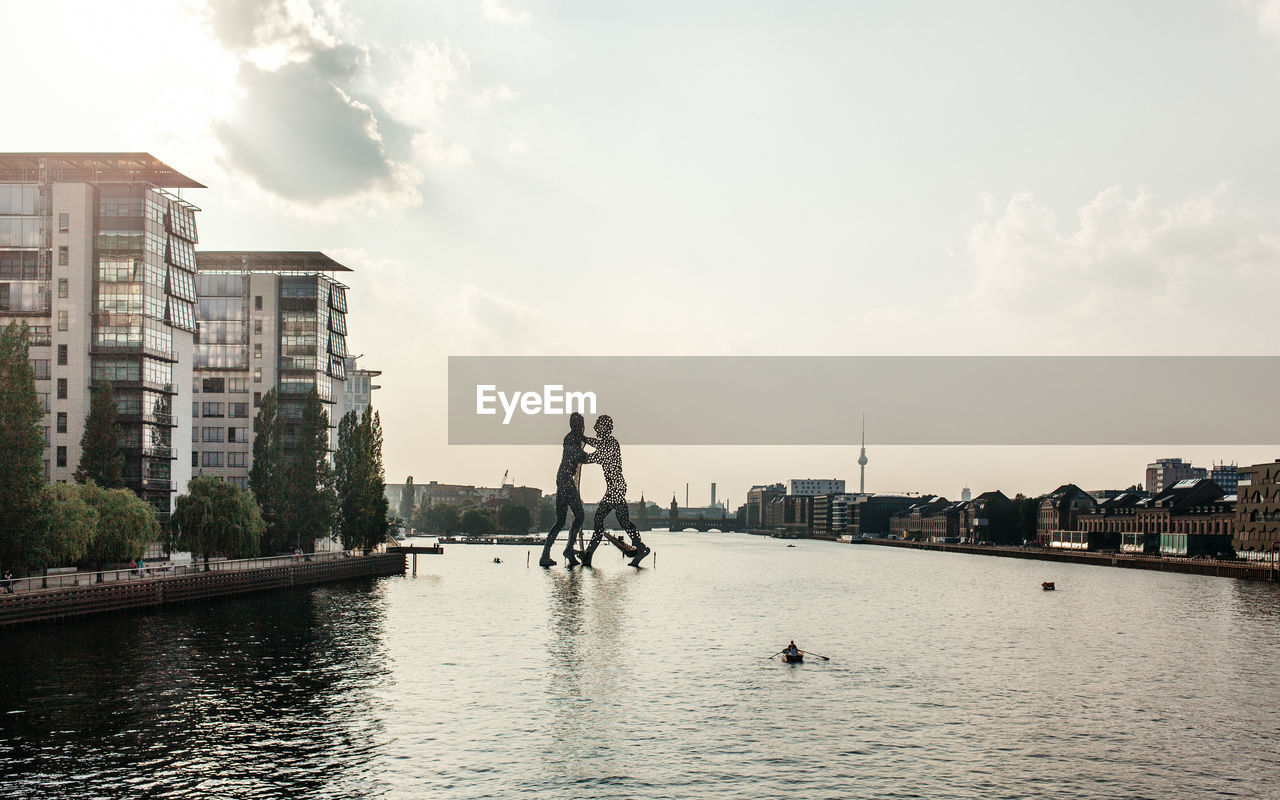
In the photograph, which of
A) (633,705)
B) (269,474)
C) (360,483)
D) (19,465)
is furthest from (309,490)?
(633,705)

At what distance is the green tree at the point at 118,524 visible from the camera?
10738 cm

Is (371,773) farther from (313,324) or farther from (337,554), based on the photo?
(313,324)

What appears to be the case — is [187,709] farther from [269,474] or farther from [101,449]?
[269,474]

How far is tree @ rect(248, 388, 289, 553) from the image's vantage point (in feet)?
484

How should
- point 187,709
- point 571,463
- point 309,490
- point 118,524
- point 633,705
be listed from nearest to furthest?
point 187,709, point 633,705, point 118,524, point 309,490, point 571,463

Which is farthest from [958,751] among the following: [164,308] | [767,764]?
[164,308]

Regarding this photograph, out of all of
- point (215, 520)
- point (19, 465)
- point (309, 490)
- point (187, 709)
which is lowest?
point (187, 709)

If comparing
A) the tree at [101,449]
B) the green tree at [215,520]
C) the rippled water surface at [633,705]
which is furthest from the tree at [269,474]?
the rippled water surface at [633,705]

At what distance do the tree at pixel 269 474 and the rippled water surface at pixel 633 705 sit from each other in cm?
4064

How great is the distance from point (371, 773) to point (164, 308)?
120m

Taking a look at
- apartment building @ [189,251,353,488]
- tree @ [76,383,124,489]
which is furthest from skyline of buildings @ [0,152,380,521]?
apartment building @ [189,251,353,488]

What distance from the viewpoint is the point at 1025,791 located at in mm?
44312

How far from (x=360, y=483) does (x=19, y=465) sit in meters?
83.6

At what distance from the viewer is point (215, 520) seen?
12681 cm
